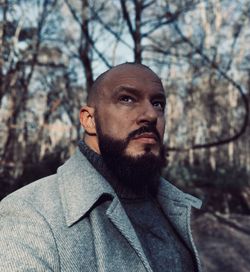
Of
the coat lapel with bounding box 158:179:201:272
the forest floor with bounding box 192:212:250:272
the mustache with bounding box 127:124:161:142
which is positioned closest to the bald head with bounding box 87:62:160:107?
the mustache with bounding box 127:124:161:142

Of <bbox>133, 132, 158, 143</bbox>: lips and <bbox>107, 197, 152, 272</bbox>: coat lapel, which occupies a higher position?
<bbox>133, 132, 158, 143</bbox>: lips

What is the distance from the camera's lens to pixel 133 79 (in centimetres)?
196

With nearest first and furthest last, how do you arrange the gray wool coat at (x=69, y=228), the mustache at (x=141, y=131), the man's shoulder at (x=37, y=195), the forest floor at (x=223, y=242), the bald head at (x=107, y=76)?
the gray wool coat at (x=69, y=228) → the man's shoulder at (x=37, y=195) → the mustache at (x=141, y=131) → the bald head at (x=107, y=76) → the forest floor at (x=223, y=242)

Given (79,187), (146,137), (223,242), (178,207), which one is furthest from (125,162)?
(223,242)

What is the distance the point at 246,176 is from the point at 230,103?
9.18 m

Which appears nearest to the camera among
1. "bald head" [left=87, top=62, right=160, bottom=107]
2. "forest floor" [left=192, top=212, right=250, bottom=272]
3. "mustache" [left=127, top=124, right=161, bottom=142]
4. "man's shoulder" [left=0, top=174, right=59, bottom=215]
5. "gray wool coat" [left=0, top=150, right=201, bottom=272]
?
"gray wool coat" [left=0, top=150, right=201, bottom=272]

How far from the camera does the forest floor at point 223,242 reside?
591 centimetres

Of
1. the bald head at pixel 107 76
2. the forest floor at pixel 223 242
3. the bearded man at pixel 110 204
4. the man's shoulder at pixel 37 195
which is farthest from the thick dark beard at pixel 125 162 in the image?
the forest floor at pixel 223 242

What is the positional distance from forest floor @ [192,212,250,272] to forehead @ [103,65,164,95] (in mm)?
3549

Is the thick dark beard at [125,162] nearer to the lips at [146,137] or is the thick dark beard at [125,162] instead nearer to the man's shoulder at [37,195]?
the lips at [146,137]

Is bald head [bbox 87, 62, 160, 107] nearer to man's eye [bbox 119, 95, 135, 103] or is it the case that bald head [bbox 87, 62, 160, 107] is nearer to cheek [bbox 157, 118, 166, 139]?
man's eye [bbox 119, 95, 135, 103]

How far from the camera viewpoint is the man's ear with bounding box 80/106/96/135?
202cm

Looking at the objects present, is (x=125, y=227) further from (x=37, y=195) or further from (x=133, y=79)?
(x=133, y=79)

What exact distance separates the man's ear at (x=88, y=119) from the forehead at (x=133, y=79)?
5.2 inches
